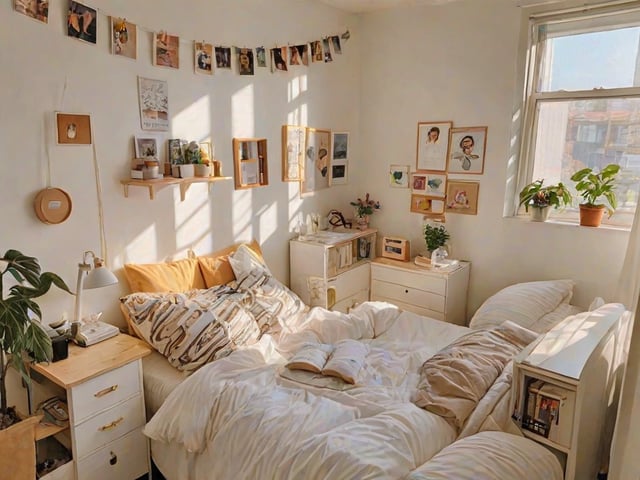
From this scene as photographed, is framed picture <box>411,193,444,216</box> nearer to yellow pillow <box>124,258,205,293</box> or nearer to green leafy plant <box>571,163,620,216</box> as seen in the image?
green leafy plant <box>571,163,620,216</box>

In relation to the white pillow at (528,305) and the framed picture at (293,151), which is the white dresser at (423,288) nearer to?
the white pillow at (528,305)

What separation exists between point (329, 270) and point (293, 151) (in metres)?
0.89

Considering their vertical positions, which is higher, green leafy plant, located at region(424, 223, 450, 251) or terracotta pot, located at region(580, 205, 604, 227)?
terracotta pot, located at region(580, 205, 604, 227)

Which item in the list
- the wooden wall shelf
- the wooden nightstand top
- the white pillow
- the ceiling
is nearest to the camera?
the wooden nightstand top

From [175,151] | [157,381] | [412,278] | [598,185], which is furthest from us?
[412,278]

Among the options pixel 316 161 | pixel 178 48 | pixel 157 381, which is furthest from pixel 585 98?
pixel 157 381

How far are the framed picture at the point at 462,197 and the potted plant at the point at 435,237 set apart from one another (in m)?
0.17

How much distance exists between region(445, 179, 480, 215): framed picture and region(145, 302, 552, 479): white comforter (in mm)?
1417

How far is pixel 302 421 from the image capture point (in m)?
1.81

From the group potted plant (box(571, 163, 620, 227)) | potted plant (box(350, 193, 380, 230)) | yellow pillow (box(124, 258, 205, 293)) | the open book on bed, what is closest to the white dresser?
potted plant (box(350, 193, 380, 230))

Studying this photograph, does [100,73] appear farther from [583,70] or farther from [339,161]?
[583,70]

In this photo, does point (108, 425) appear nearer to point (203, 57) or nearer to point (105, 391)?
point (105, 391)

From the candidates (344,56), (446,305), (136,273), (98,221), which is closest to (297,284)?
(446,305)

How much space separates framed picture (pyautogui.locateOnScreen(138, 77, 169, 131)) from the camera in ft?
7.96
